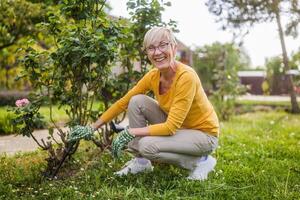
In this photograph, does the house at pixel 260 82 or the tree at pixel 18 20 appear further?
the house at pixel 260 82

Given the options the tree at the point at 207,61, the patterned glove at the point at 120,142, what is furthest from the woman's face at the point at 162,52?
the tree at the point at 207,61

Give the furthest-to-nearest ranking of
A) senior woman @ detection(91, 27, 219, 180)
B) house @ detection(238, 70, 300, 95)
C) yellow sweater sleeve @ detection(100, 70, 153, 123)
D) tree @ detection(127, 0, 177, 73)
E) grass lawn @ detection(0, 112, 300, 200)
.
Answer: house @ detection(238, 70, 300, 95)
tree @ detection(127, 0, 177, 73)
yellow sweater sleeve @ detection(100, 70, 153, 123)
senior woman @ detection(91, 27, 219, 180)
grass lawn @ detection(0, 112, 300, 200)

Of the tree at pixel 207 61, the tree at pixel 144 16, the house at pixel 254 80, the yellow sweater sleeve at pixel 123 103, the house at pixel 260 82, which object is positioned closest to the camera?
the yellow sweater sleeve at pixel 123 103

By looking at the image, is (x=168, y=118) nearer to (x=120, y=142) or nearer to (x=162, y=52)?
(x=120, y=142)

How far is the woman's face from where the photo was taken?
10.9ft

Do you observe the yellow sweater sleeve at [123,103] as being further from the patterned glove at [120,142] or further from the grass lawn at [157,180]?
the grass lawn at [157,180]

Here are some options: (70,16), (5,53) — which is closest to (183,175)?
(70,16)

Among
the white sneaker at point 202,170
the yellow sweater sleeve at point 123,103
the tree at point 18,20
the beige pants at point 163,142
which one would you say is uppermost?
the tree at point 18,20

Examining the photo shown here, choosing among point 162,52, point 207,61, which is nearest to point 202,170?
point 162,52

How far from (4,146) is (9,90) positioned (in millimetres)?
10523

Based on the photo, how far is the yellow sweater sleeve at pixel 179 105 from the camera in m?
3.23

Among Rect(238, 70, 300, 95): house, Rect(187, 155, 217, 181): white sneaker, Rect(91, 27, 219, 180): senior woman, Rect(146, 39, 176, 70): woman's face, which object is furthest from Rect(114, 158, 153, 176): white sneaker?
Rect(238, 70, 300, 95): house

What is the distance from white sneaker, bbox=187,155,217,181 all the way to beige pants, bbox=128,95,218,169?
64mm

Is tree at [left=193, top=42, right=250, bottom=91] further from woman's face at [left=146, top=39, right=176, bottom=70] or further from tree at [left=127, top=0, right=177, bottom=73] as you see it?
woman's face at [left=146, top=39, right=176, bottom=70]
